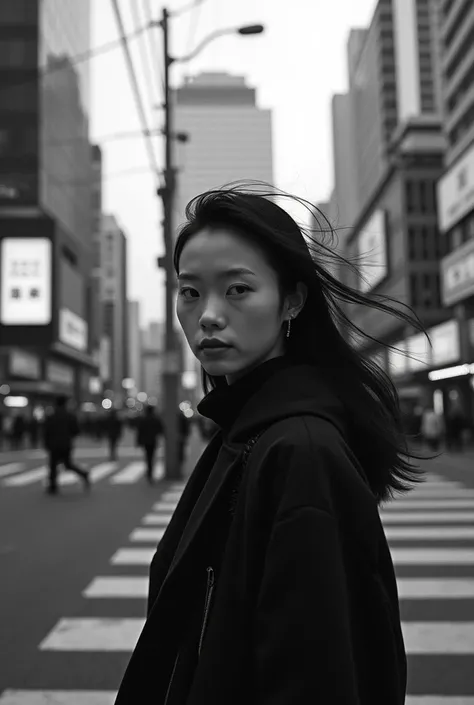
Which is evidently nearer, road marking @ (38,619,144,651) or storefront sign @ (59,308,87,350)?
road marking @ (38,619,144,651)

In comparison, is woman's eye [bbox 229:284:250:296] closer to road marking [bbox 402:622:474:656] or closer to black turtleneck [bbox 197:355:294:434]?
black turtleneck [bbox 197:355:294:434]

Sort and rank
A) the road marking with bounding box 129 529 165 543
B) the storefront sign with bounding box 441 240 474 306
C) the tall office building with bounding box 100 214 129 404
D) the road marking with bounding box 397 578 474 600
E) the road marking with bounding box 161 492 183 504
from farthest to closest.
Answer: the tall office building with bounding box 100 214 129 404, the storefront sign with bounding box 441 240 474 306, the road marking with bounding box 161 492 183 504, the road marking with bounding box 129 529 165 543, the road marking with bounding box 397 578 474 600

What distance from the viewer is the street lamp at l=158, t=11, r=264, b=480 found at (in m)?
14.8

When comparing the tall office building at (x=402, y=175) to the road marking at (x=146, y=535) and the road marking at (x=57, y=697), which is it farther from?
the road marking at (x=146, y=535)

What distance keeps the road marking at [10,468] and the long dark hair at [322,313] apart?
16393mm

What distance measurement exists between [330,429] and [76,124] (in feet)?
288

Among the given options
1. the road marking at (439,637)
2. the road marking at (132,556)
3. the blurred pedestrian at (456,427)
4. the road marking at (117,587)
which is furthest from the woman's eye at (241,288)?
the blurred pedestrian at (456,427)

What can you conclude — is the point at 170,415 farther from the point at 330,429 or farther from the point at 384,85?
the point at 384,85

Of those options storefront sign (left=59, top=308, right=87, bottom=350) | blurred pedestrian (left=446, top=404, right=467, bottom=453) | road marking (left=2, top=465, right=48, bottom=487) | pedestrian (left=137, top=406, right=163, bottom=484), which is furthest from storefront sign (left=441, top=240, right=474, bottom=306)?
storefront sign (left=59, top=308, right=87, bottom=350)

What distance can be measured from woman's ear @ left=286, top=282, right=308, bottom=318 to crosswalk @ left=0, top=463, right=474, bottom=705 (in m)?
2.84

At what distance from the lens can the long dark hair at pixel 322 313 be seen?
137 cm

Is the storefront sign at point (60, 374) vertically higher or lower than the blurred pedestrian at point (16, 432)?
higher

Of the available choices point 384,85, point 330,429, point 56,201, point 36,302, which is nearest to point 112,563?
point 330,429

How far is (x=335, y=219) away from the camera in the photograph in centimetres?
191
